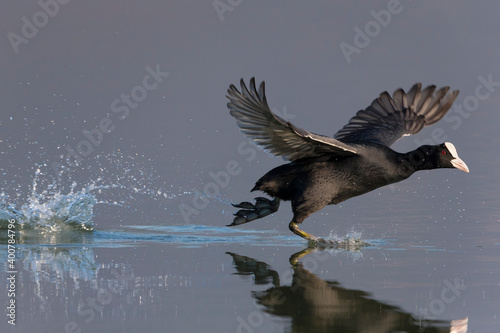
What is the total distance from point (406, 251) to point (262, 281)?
2.32 m

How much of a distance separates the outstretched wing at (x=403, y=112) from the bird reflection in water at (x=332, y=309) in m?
4.22

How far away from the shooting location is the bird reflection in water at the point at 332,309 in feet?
15.5

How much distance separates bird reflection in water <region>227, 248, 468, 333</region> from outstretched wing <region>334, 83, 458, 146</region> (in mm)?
4215

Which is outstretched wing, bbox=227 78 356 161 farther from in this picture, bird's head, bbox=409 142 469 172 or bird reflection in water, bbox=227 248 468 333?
bird reflection in water, bbox=227 248 468 333

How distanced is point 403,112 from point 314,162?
7.60ft

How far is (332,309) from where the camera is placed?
17.1 ft

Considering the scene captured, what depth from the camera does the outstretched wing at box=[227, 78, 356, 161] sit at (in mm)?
7316

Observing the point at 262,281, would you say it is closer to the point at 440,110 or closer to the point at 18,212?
the point at 18,212

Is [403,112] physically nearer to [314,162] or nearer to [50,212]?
[314,162]

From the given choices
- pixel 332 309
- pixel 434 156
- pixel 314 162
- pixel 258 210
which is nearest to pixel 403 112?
pixel 434 156

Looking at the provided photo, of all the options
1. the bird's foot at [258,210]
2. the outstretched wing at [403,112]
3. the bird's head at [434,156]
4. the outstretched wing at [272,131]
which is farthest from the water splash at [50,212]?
the bird's head at [434,156]

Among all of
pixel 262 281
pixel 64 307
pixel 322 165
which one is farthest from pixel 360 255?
pixel 64 307

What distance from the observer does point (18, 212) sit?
931 cm

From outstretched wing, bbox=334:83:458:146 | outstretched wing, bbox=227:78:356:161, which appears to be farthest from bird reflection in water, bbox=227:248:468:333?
outstretched wing, bbox=334:83:458:146
